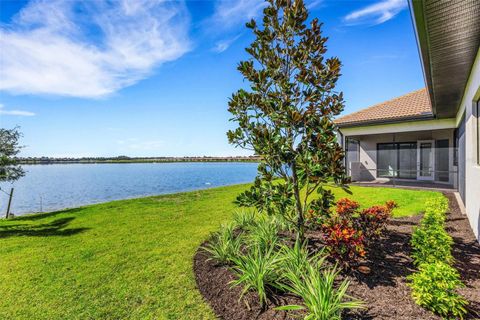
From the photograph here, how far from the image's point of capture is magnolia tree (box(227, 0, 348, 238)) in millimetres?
4387

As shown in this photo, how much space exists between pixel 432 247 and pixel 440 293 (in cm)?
149

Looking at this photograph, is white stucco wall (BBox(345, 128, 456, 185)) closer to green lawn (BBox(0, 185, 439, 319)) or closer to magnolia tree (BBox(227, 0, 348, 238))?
green lawn (BBox(0, 185, 439, 319))

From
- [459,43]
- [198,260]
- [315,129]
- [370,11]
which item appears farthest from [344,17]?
[198,260]

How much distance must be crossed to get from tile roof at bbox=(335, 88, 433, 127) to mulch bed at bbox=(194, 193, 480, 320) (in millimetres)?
10033

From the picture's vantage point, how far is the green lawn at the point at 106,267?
3.44m

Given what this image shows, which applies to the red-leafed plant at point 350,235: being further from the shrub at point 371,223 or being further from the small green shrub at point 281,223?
the small green shrub at point 281,223

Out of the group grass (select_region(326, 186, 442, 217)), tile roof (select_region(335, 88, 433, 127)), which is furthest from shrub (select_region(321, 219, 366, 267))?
tile roof (select_region(335, 88, 433, 127))

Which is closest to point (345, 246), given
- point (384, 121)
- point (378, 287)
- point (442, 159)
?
point (378, 287)

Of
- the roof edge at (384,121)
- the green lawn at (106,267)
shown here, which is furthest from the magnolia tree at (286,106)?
the roof edge at (384,121)

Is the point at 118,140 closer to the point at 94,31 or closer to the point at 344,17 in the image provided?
the point at 94,31

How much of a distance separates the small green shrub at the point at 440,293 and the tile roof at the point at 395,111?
38.2ft

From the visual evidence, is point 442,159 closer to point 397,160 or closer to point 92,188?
point 397,160

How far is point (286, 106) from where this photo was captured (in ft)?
14.5

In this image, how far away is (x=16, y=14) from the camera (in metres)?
8.11
